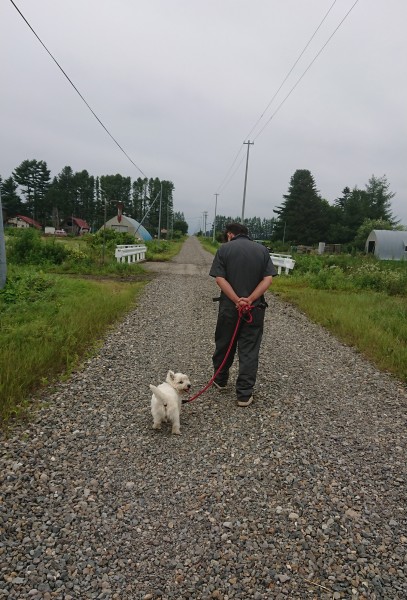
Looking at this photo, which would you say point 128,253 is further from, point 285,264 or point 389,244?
point 389,244

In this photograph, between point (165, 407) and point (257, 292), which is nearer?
point (165, 407)

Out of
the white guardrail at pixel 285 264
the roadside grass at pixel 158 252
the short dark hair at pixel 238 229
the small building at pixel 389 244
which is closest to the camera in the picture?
the short dark hair at pixel 238 229

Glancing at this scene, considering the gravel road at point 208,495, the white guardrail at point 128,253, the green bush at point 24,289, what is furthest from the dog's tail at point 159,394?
the white guardrail at point 128,253

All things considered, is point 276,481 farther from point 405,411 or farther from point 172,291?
point 172,291

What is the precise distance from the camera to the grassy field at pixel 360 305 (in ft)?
22.8

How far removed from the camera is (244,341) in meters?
4.77

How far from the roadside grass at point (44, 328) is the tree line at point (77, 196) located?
62.3 metres

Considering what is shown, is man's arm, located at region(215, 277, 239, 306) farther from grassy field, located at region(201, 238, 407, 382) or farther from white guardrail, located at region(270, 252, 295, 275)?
white guardrail, located at region(270, 252, 295, 275)

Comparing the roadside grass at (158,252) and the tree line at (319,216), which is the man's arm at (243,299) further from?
the tree line at (319,216)

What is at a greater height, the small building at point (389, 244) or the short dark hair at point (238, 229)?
the small building at point (389, 244)

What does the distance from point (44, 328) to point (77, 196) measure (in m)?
99.5

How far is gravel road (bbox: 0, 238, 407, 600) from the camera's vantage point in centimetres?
227

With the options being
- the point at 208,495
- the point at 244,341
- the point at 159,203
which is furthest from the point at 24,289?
the point at 159,203

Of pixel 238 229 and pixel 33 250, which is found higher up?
pixel 238 229
